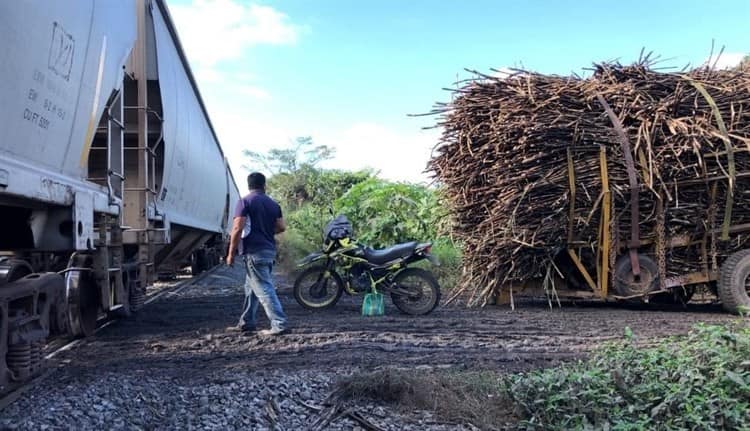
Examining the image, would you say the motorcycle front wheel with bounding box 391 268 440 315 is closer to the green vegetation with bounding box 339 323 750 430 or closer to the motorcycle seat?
the motorcycle seat

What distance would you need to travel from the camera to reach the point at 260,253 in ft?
19.9

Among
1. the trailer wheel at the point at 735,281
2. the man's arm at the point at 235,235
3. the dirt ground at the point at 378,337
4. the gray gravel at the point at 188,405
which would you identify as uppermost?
the man's arm at the point at 235,235

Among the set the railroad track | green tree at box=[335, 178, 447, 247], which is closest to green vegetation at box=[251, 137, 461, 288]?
green tree at box=[335, 178, 447, 247]

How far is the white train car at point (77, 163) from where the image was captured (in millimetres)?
3506

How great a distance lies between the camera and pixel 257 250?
606 cm

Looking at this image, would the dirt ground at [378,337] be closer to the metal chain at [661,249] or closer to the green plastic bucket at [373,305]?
the green plastic bucket at [373,305]

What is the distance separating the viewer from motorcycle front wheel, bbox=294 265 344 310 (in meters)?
7.84

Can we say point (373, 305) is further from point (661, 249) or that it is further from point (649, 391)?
point (649, 391)

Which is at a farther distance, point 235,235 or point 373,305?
point 373,305

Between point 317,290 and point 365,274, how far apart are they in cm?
75

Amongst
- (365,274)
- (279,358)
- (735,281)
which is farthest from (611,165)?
(279,358)

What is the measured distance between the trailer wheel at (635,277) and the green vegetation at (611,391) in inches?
134

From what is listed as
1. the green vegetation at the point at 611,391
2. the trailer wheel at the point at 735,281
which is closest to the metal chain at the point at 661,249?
the trailer wheel at the point at 735,281

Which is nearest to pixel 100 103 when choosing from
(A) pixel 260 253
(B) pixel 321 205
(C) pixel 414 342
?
(A) pixel 260 253
